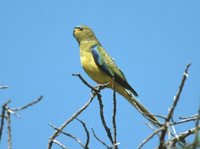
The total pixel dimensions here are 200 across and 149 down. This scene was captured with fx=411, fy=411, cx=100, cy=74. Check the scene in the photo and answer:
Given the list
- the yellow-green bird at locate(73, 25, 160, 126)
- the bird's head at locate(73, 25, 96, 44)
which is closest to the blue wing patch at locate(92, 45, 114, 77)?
the yellow-green bird at locate(73, 25, 160, 126)

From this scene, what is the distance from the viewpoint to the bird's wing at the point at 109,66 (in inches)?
293

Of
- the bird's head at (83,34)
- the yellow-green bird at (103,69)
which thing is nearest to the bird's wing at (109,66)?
the yellow-green bird at (103,69)

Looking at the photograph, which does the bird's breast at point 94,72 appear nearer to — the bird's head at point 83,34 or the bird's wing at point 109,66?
the bird's wing at point 109,66

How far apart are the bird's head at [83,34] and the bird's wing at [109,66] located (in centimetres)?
68

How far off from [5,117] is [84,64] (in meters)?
4.49

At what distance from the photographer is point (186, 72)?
8.82 feet

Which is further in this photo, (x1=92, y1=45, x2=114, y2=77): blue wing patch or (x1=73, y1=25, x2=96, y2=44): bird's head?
(x1=73, y1=25, x2=96, y2=44): bird's head

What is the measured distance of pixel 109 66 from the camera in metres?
7.61

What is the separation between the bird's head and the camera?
341 inches

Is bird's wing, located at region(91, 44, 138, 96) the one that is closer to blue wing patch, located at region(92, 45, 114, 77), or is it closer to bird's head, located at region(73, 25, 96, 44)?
blue wing patch, located at region(92, 45, 114, 77)

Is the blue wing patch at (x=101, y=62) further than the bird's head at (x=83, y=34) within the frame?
No

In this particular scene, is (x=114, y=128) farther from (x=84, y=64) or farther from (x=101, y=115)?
(x=84, y=64)

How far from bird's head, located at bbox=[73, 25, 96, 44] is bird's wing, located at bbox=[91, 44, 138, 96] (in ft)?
2.24

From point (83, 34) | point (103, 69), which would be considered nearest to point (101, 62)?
point (103, 69)
